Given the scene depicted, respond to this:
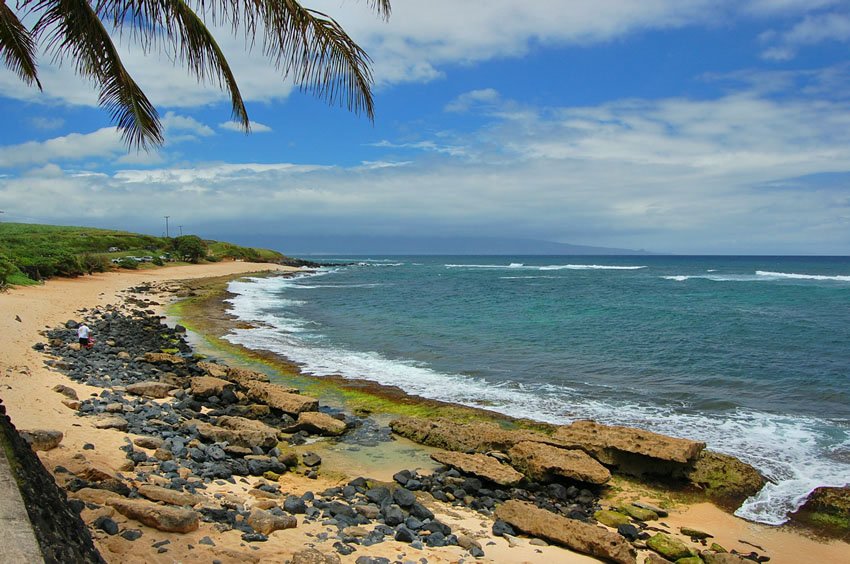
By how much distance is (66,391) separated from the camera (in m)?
10.4

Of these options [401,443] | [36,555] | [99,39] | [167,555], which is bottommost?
[401,443]

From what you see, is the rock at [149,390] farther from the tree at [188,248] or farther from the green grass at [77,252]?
the tree at [188,248]

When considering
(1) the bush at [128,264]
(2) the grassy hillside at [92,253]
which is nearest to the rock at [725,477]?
(2) the grassy hillside at [92,253]

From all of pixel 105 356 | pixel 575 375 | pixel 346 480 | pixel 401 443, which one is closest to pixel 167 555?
pixel 346 480

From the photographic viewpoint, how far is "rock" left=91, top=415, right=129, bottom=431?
351 inches

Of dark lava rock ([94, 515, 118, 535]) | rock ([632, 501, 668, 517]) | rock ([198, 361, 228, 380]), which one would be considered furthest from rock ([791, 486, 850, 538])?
rock ([198, 361, 228, 380])

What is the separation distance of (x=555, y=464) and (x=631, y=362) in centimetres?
1126

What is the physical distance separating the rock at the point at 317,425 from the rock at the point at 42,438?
4546 millimetres

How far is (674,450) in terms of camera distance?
9.51 meters

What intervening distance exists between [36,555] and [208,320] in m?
26.3

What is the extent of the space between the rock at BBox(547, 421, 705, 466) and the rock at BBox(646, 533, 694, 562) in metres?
2.29

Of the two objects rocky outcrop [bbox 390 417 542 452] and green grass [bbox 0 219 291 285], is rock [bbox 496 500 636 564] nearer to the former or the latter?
rocky outcrop [bbox 390 417 542 452]

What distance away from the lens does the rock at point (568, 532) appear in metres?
6.70

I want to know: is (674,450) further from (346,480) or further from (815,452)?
(346,480)
